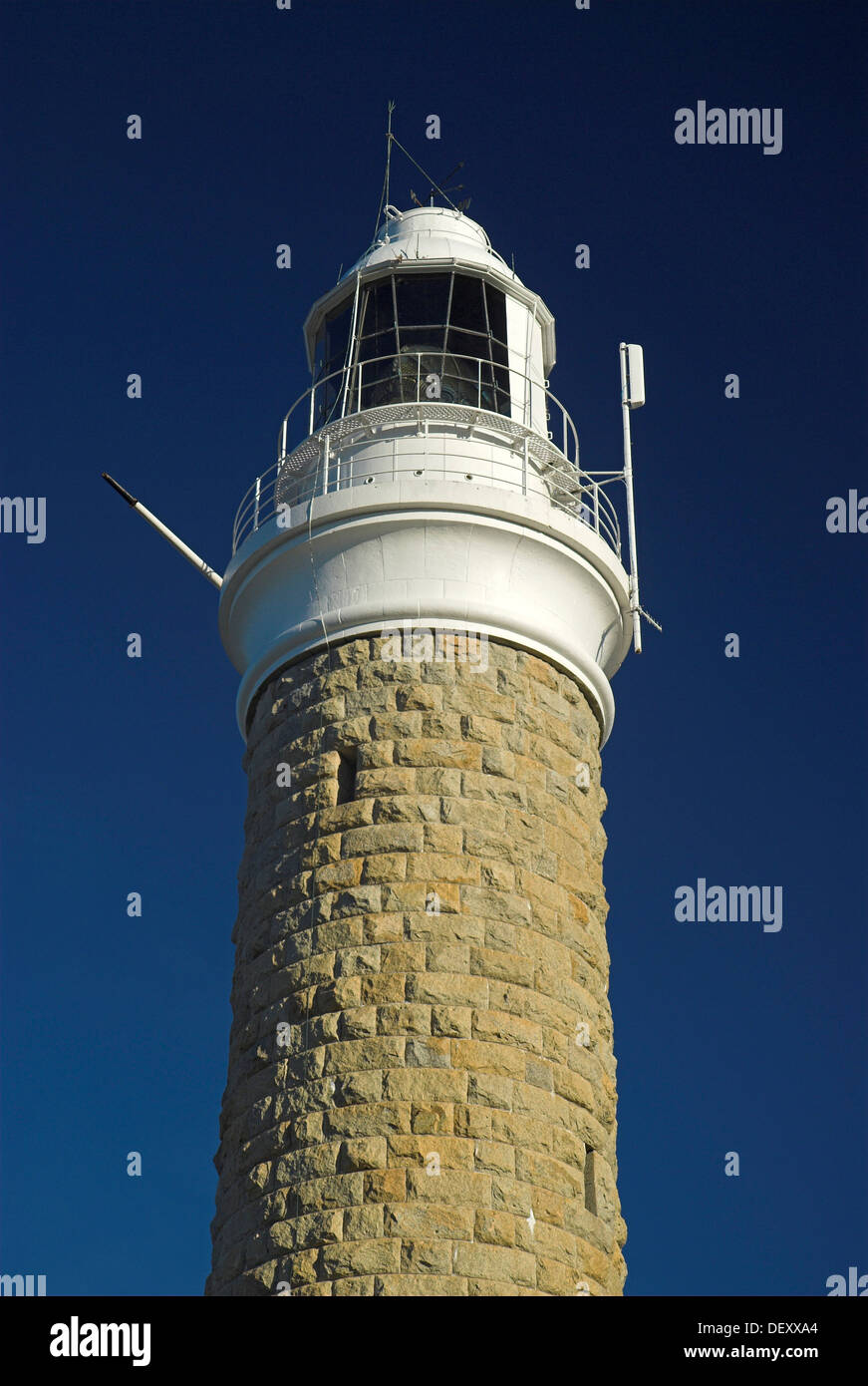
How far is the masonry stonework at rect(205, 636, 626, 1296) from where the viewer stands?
540 inches

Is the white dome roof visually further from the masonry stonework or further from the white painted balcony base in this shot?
the masonry stonework

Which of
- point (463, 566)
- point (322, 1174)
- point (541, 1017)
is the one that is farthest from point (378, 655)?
point (322, 1174)

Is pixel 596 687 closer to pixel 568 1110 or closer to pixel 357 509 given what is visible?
pixel 357 509

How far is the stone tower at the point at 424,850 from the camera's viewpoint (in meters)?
13.9

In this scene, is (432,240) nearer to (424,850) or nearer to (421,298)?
(421,298)

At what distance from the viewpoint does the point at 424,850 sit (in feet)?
49.6

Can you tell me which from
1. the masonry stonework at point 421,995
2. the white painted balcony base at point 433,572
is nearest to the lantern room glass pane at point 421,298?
the white painted balcony base at point 433,572

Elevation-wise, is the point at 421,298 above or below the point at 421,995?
above

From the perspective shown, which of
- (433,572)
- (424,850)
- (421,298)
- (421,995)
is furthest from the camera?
(421,298)

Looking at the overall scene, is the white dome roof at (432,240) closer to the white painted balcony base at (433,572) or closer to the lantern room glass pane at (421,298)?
the lantern room glass pane at (421,298)

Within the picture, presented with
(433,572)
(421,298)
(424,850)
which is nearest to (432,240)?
(421,298)

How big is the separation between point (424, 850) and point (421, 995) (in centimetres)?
126

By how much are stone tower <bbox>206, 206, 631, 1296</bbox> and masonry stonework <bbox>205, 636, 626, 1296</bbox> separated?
0.02 m

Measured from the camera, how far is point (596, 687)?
56.3 feet
